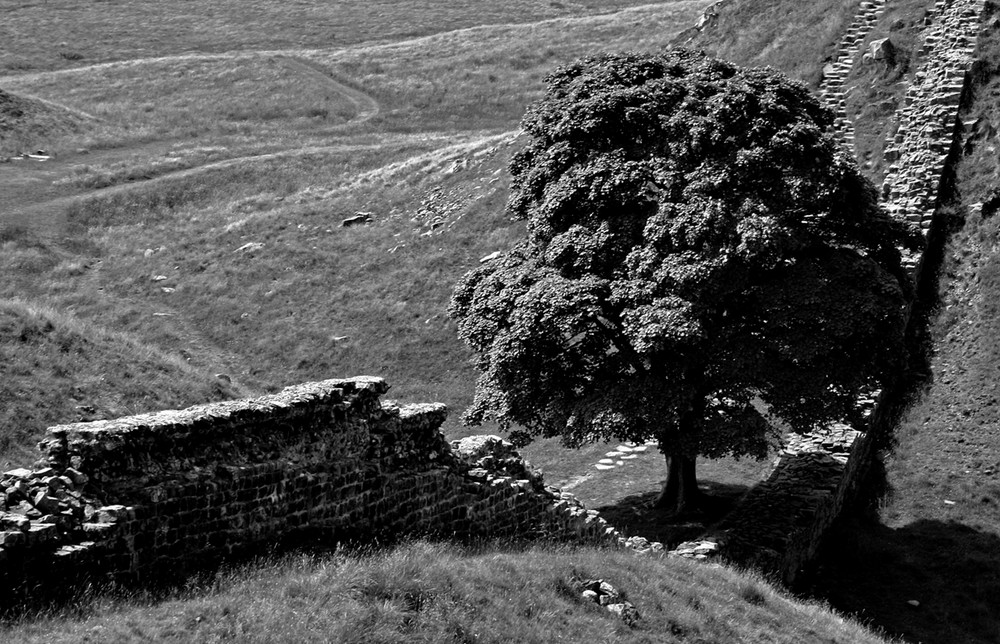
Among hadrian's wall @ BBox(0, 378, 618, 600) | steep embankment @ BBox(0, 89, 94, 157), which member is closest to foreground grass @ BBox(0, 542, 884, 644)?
hadrian's wall @ BBox(0, 378, 618, 600)

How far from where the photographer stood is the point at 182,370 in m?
27.8

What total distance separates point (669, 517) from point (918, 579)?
4.45 m

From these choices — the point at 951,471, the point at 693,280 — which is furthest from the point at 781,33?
the point at 693,280

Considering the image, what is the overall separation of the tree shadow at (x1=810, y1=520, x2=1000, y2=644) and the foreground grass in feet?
12.1

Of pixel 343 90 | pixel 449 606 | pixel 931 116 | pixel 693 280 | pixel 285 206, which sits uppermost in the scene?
pixel 931 116

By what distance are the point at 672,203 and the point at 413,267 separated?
59.9 ft

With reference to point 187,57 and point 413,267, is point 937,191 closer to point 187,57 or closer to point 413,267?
point 413,267

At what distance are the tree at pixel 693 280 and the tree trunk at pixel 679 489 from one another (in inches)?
2.6

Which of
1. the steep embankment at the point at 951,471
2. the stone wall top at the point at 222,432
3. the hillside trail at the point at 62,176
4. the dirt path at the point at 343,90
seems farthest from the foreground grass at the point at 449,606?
the dirt path at the point at 343,90

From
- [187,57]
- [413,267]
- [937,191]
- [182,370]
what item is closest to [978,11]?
[937,191]

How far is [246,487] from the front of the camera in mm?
12289

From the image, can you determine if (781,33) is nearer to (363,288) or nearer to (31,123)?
(363,288)

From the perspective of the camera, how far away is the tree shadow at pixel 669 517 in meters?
20.7

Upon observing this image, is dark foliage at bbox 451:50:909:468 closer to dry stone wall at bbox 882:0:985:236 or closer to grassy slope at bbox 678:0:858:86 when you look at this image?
dry stone wall at bbox 882:0:985:236
